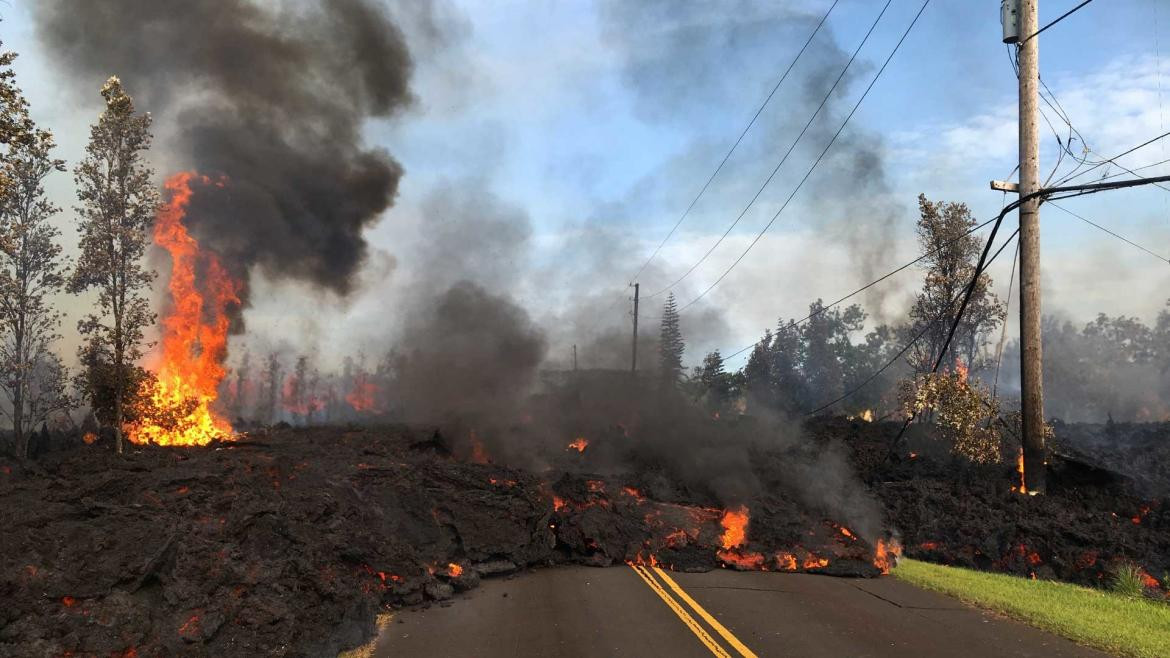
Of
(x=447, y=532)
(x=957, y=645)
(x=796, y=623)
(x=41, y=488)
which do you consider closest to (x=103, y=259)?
(x=41, y=488)

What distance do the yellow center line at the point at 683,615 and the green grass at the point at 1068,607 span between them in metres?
4.25

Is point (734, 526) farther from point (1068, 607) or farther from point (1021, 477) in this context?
point (1021, 477)

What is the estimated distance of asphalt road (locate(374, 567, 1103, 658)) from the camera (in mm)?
7668


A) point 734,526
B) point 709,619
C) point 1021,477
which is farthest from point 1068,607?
point 1021,477

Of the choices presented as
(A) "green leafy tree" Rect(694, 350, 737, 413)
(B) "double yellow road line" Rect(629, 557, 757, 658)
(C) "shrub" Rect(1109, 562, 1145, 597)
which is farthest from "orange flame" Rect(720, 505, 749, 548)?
Result: (A) "green leafy tree" Rect(694, 350, 737, 413)

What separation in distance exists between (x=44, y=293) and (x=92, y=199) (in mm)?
8385

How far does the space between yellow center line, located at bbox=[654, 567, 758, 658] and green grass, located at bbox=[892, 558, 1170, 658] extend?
13.0 feet

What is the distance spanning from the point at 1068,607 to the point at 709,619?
5.15m

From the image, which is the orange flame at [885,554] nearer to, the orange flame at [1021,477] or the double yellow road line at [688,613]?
the orange flame at [1021,477]

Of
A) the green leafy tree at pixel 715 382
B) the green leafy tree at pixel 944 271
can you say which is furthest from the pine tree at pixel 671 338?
the green leafy tree at pixel 944 271

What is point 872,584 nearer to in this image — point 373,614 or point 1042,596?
point 1042,596

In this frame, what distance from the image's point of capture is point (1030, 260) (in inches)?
542

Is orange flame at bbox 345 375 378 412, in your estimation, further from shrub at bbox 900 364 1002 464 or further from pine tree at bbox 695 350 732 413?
shrub at bbox 900 364 1002 464

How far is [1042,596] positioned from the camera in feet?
33.2
